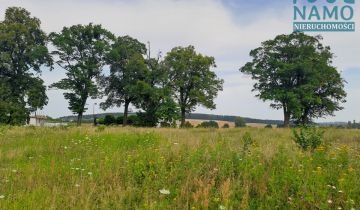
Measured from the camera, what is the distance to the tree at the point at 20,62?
4034cm

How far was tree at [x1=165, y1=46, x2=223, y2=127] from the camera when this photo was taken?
159 ft

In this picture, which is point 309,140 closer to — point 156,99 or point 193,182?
point 193,182

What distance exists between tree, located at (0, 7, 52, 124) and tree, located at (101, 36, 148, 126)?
894 centimetres

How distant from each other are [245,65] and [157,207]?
45.8 metres

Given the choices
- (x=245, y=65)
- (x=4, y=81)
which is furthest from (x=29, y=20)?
(x=245, y=65)

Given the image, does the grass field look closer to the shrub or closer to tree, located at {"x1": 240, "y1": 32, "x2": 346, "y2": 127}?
the shrub

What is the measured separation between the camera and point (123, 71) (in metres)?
49.2

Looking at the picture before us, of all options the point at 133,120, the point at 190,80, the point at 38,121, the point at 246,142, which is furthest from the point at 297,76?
the point at 246,142

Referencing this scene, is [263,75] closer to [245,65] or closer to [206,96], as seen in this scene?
[245,65]

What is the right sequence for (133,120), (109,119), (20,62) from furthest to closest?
(109,119) → (133,120) → (20,62)

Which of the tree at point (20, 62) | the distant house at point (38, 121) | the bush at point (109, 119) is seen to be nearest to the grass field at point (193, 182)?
the distant house at point (38, 121)

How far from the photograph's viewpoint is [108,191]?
485cm

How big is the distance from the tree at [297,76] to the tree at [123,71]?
50.1 feet

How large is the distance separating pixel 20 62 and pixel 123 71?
13.8 m
